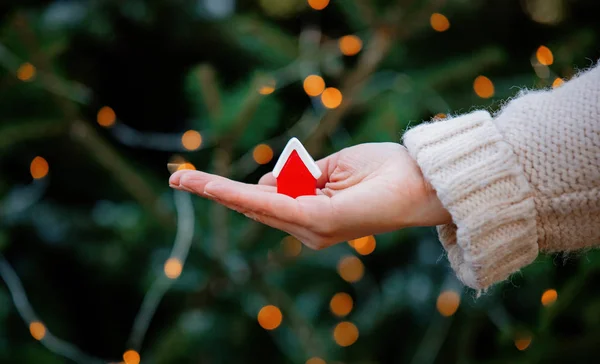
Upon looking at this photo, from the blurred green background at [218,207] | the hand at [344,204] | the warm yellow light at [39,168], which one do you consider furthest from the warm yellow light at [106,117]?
the hand at [344,204]

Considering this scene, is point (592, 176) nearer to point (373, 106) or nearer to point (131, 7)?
point (373, 106)

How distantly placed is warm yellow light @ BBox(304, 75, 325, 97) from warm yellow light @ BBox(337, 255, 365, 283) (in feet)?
1.15

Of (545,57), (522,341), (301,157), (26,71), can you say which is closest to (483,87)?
(545,57)

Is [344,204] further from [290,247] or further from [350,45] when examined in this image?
[350,45]

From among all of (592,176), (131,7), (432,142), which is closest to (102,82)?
(131,7)

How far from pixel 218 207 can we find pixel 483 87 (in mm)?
618

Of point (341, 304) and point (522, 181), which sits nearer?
point (522, 181)

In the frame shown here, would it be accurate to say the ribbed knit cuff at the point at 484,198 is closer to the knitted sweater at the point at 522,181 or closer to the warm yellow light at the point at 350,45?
the knitted sweater at the point at 522,181

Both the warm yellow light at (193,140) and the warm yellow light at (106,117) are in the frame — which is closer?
the warm yellow light at (193,140)

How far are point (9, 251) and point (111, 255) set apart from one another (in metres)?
0.27

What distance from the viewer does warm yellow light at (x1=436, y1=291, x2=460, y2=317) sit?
1.24m

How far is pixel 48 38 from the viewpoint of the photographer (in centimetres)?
107

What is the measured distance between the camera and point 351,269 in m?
1.26

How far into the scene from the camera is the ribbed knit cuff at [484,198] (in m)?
0.67
